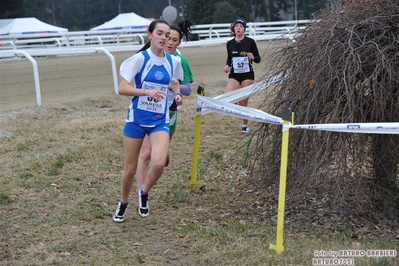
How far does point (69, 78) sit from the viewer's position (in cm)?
1838

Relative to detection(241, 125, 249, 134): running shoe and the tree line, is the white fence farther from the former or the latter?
the tree line

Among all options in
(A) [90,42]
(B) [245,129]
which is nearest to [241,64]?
(B) [245,129]

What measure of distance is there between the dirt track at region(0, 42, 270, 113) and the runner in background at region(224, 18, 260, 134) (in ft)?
13.9

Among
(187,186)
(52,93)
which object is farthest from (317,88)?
(52,93)

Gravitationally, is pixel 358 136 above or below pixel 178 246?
above

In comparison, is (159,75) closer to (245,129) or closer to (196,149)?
(196,149)

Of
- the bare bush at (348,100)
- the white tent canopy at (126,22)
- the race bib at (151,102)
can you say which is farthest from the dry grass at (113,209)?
the white tent canopy at (126,22)

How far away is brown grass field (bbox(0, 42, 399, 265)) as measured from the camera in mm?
5578

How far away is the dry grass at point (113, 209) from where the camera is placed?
557cm

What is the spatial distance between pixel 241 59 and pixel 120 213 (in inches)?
185

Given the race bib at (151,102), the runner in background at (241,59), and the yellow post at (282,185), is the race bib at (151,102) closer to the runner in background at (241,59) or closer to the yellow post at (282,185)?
the yellow post at (282,185)

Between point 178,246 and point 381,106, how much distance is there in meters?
2.12

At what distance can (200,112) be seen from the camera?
7484 millimetres

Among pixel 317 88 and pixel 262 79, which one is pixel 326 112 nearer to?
pixel 317 88
